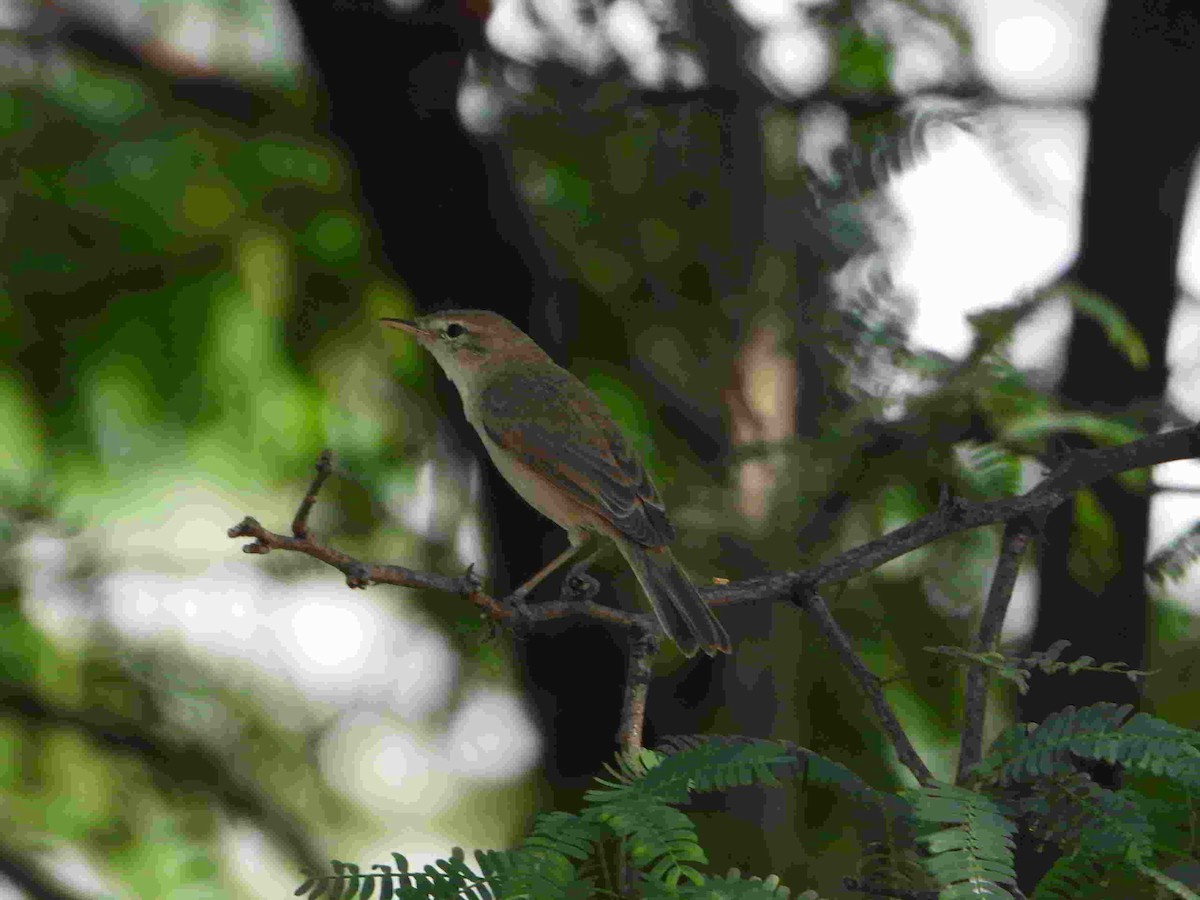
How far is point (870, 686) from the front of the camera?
2084 mm

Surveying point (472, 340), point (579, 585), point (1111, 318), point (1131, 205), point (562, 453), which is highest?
point (1131, 205)

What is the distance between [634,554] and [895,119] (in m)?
1.40

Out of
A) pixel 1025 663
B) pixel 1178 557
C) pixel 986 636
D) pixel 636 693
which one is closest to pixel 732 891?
pixel 636 693

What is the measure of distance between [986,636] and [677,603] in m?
1.06

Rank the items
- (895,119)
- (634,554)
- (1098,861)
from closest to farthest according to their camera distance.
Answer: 1. (1098,861)
2. (634,554)
3. (895,119)

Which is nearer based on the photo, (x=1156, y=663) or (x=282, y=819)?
(x=1156, y=663)

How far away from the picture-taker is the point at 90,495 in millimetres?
4973

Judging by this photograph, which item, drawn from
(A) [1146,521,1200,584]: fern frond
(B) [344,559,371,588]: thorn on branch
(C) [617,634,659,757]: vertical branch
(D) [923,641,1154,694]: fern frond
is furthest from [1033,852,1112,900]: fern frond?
(A) [1146,521,1200,584]: fern frond

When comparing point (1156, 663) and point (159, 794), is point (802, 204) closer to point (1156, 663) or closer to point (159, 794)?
point (1156, 663)

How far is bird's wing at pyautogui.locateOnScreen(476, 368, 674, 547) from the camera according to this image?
362 centimetres

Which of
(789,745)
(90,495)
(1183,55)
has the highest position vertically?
(1183,55)

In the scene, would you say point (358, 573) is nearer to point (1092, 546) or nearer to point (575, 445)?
point (575, 445)

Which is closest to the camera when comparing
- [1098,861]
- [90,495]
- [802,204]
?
Result: [1098,861]

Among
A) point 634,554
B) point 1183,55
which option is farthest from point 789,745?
point 1183,55
